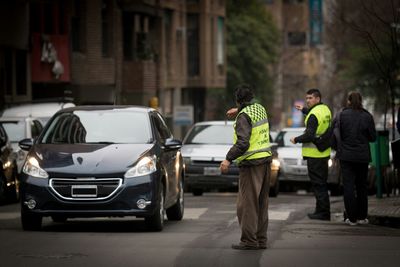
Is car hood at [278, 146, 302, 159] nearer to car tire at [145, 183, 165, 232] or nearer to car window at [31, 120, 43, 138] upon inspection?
car window at [31, 120, 43, 138]

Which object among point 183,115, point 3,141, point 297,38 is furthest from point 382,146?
point 297,38

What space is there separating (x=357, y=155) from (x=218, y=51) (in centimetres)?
4094

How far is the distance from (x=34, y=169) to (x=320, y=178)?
14.1ft

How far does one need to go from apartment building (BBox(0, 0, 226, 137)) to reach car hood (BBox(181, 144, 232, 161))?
8.39m

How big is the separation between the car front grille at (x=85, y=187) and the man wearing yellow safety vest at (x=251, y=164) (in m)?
2.10

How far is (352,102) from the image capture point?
16094 millimetres

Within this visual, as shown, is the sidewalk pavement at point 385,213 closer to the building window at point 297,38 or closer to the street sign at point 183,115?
the street sign at point 183,115

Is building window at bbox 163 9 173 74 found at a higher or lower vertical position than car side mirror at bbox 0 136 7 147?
higher

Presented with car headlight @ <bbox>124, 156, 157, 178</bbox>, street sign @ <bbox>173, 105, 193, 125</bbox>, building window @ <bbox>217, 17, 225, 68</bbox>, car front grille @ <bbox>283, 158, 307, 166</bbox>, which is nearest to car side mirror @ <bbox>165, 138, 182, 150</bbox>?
car headlight @ <bbox>124, 156, 157, 178</bbox>

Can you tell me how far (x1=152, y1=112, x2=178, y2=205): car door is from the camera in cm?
1550

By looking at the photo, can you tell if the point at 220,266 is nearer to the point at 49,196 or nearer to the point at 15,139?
the point at 49,196

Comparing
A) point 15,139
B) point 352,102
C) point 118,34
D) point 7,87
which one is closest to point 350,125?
point 352,102

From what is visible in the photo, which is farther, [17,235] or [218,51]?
[218,51]

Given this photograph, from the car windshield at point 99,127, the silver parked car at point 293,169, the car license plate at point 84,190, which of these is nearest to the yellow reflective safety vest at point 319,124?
the car windshield at point 99,127
